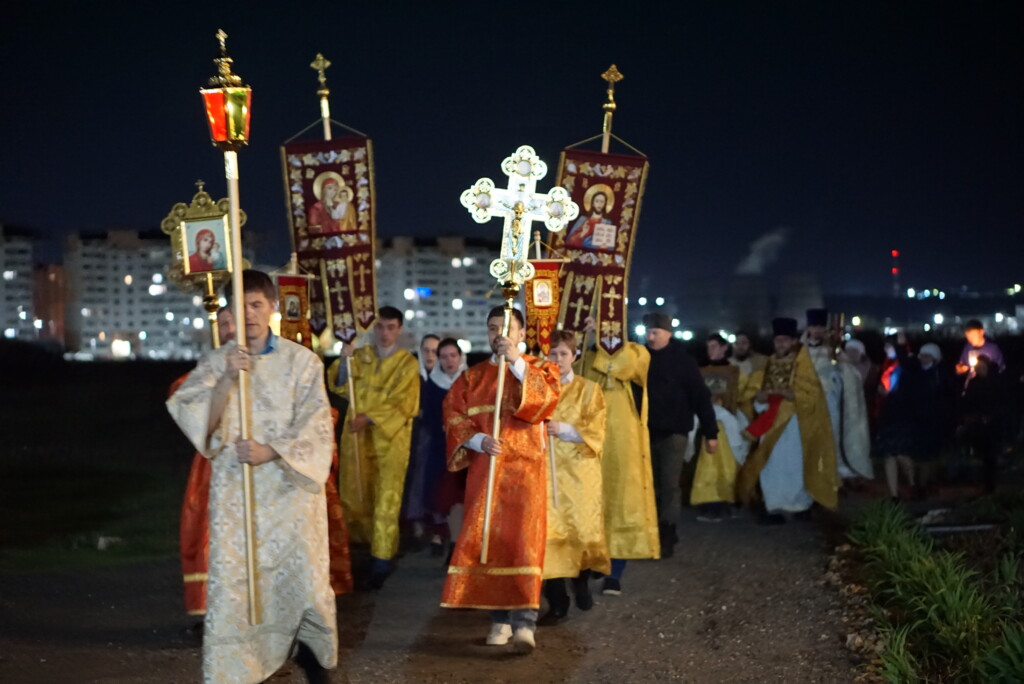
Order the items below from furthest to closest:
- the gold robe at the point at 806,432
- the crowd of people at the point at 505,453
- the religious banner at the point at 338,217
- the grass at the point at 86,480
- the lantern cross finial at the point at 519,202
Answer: the gold robe at the point at 806,432
the grass at the point at 86,480
the religious banner at the point at 338,217
the lantern cross finial at the point at 519,202
the crowd of people at the point at 505,453

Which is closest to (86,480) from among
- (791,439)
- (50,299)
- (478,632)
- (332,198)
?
(332,198)

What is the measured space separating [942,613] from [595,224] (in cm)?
427

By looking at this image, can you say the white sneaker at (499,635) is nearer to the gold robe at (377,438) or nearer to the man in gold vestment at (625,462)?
the man in gold vestment at (625,462)

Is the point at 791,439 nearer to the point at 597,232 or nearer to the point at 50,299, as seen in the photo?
the point at 597,232

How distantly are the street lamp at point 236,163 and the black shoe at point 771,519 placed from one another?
791cm

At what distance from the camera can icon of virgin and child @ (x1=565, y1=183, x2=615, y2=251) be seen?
9773mm

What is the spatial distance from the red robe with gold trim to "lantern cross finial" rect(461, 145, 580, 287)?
27.5 inches

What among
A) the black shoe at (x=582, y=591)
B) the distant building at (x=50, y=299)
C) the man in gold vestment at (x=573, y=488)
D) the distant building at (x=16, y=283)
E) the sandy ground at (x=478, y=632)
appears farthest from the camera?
the distant building at (x=50, y=299)

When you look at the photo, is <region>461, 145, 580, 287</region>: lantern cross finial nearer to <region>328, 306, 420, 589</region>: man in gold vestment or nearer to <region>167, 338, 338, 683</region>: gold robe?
<region>328, 306, 420, 589</region>: man in gold vestment

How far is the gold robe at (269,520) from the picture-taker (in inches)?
196

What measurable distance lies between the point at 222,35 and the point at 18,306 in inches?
3871

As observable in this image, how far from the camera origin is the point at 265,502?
508 cm

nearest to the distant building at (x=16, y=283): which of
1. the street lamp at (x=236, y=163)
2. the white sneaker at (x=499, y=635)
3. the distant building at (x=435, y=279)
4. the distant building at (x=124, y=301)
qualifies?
the distant building at (x=124, y=301)

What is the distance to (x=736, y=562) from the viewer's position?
9.77m
